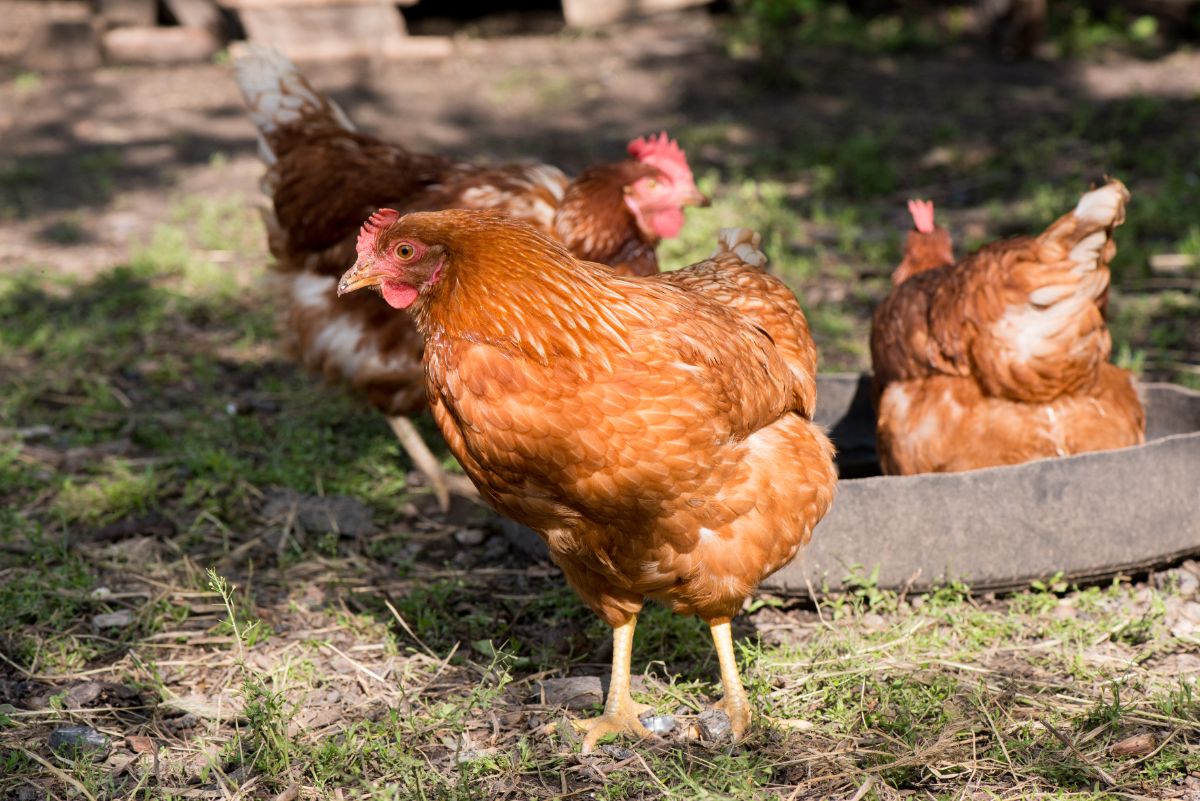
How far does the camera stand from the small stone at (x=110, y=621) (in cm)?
330

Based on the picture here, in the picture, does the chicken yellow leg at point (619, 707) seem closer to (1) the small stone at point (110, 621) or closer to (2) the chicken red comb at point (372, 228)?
(2) the chicken red comb at point (372, 228)

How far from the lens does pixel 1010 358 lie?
345 centimetres

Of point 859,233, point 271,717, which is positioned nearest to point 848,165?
point 859,233

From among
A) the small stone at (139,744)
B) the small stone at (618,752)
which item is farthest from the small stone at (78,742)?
the small stone at (618,752)

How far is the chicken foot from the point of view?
168 inches

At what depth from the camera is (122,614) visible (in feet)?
11.0

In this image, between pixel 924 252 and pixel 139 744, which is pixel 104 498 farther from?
pixel 924 252

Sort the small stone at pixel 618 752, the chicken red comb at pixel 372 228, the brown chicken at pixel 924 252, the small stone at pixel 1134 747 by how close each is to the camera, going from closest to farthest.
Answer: the chicken red comb at pixel 372 228 < the small stone at pixel 1134 747 < the small stone at pixel 618 752 < the brown chicken at pixel 924 252

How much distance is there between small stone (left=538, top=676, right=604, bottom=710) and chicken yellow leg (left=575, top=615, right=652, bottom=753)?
0.08 m

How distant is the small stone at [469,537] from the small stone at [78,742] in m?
1.42

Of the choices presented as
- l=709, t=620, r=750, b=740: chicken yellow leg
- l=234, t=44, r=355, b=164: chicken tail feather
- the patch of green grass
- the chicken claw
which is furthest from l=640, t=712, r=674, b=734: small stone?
l=234, t=44, r=355, b=164: chicken tail feather

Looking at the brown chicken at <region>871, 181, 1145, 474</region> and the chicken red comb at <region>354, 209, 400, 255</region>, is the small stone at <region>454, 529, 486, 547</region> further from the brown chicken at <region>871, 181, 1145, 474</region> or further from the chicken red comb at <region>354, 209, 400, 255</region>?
the chicken red comb at <region>354, 209, 400, 255</region>

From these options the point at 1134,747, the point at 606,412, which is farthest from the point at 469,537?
the point at 1134,747

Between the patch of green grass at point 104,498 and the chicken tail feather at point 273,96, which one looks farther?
the chicken tail feather at point 273,96
